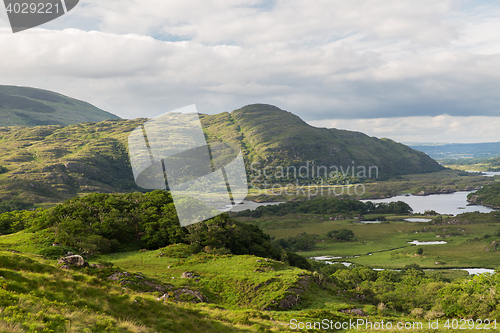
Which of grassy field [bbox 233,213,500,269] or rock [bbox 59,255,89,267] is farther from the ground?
rock [bbox 59,255,89,267]

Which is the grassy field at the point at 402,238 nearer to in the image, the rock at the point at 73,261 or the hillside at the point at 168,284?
the hillside at the point at 168,284

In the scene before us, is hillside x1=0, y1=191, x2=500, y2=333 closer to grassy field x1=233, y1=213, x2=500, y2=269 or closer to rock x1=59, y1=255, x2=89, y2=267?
rock x1=59, y1=255, x2=89, y2=267

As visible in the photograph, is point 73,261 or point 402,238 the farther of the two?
point 402,238

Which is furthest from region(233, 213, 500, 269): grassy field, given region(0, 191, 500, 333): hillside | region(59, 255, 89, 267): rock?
region(59, 255, 89, 267): rock

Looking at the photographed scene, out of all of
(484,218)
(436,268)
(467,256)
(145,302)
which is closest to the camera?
(145,302)

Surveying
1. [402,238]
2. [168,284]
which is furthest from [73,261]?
[402,238]

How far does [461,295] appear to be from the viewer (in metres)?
36.6

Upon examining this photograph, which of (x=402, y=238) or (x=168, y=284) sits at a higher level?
(x=168, y=284)

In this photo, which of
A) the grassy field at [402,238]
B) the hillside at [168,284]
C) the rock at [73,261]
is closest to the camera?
the hillside at [168,284]

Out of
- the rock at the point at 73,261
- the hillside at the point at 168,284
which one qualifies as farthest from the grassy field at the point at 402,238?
the rock at the point at 73,261

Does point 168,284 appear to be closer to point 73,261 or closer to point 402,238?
point 73,261

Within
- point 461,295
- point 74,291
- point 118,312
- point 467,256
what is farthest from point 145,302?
point 467,256

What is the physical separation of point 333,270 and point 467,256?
172 feet

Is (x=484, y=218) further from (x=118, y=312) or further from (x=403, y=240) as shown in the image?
(x=118, y=312)
